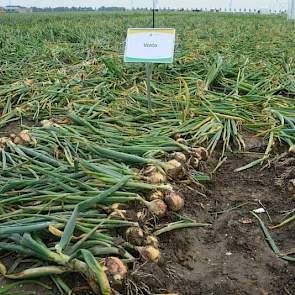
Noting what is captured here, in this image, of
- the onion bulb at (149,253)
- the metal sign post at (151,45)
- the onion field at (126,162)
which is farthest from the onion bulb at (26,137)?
the onion bulb at (149,253)

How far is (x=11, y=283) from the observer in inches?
74.7

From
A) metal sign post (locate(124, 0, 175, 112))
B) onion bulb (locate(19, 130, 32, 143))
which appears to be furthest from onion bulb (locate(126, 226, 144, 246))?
metal sign post (locate(124, 0, 175, 112))

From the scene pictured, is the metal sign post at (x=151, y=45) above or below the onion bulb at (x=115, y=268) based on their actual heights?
above

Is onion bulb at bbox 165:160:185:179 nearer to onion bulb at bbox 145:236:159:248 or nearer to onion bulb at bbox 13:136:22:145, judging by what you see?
onion bulb at bbox 145:236:159:248

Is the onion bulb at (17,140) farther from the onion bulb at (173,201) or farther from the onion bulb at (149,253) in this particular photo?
the onion bulb at (149,253)

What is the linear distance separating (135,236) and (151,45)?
1900 millimetres

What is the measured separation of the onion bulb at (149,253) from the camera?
200cm

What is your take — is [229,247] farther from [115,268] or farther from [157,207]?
[115,268]

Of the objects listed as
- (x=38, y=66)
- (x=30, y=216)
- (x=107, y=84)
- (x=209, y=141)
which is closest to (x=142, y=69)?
(x=107, y=84)

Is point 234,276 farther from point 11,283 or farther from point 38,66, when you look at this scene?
point 38,66

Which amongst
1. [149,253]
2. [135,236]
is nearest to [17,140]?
[135,236]

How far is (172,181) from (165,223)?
0.36 metres

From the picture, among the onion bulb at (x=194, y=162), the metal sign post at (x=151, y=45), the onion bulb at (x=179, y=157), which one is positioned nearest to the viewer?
the onion bulb at (x=179, y=157)

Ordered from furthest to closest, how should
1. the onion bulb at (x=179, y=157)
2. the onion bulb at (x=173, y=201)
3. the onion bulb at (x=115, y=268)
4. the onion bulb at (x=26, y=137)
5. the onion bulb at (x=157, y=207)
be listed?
the onion bulb at (x=26, y=137) → the onion bulb at (x=179, y=157) → the onion bulb at (x=173, y=201) → the onion bulb at (x=157, y=207) → the onion bulb at (x=115, y=268)
